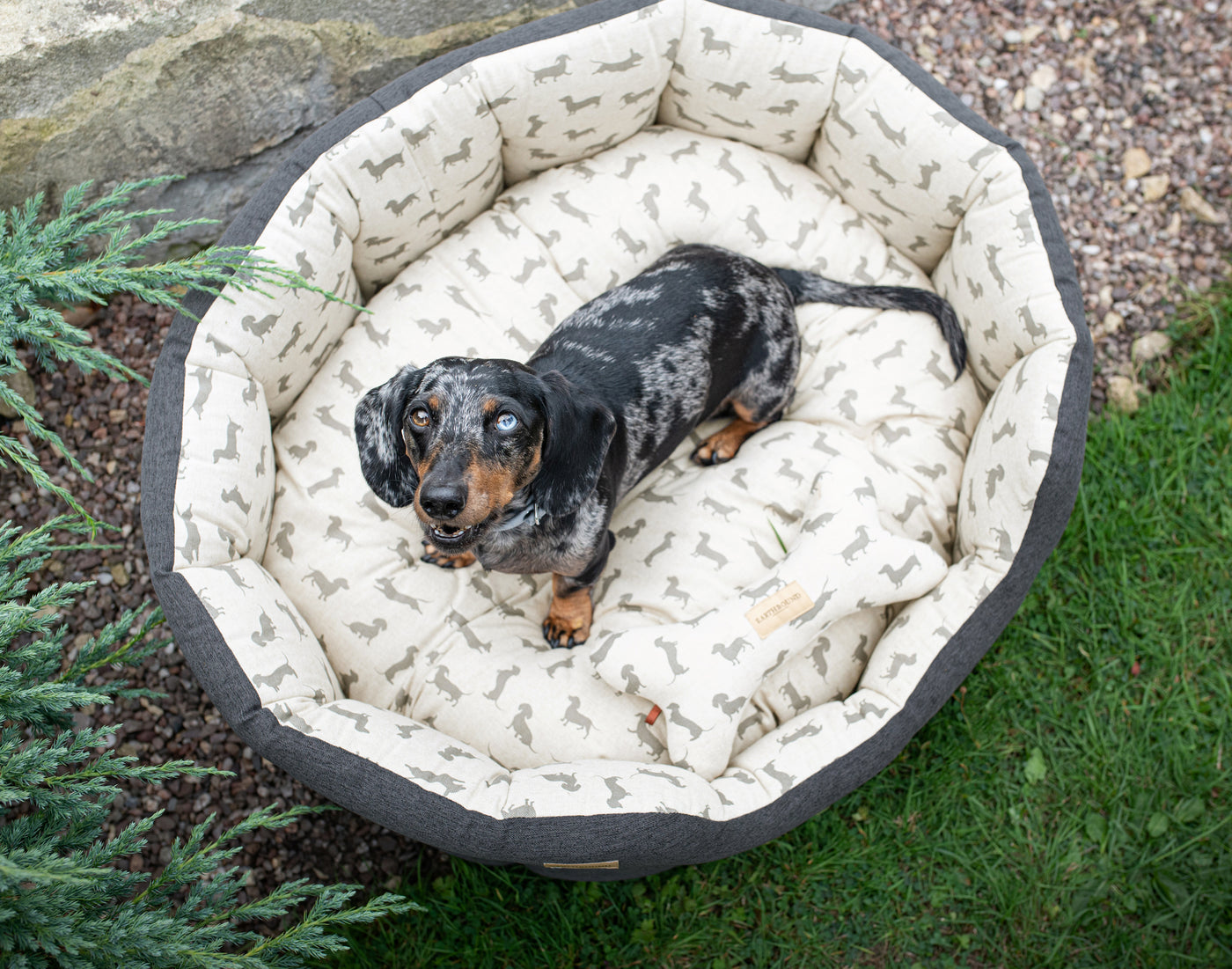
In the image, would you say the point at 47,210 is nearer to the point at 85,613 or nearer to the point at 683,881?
the point at 85,613

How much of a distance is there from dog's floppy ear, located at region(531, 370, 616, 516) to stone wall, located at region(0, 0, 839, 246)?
1.91 metres

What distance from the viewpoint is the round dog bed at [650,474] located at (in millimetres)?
2688

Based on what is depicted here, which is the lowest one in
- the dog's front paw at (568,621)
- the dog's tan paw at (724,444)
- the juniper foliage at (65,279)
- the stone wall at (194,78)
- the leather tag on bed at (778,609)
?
the dog's front paw at (568,621)

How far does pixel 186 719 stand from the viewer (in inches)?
126

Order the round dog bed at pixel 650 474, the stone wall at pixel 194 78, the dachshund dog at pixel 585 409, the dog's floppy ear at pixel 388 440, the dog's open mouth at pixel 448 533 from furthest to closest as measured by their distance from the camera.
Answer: the stone wall at pixel 194 78 < the round dog bed at pixel 650 474 < the dog's floppy ear at pixel 388 440 < the dog's open mouth at pixel 448 533 < the dachshund dog at pixel 585 409

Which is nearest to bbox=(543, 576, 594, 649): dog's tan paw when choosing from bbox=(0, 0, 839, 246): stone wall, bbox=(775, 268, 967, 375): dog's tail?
bbox=(775, 268, 967, 375): dog's tail

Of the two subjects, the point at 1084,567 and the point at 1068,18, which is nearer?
the point at 1084,567

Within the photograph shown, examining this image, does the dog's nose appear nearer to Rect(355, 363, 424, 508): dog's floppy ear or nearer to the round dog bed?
Rect(355, 363, 424, 508): dog's floppy ear

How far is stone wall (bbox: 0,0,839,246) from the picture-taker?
3029 mm

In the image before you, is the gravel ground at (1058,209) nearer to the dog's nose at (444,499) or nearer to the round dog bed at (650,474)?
the round dog bed at (650,474)

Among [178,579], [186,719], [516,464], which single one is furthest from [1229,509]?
[186,719]

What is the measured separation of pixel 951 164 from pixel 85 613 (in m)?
3.75

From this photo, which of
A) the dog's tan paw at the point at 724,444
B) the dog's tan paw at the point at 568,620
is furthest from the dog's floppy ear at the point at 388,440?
the dog's tan paw at the point at 724,444

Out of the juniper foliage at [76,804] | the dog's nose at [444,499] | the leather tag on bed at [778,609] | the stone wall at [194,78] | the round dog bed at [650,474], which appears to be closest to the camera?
the juniper foliage at [76,804]
